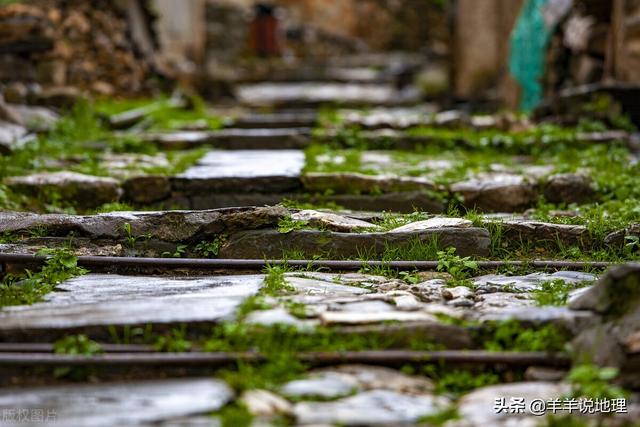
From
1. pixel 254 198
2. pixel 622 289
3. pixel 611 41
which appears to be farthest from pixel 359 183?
pixel 611 41

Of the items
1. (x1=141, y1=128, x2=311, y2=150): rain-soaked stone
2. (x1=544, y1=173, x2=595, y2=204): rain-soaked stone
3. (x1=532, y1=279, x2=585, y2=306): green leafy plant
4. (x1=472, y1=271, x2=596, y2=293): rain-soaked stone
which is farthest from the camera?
(x1=141, y1=128, x2=311, y2=150): rain-soaked stone

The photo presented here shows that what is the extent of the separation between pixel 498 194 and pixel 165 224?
2.07m

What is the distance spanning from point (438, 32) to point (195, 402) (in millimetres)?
21405

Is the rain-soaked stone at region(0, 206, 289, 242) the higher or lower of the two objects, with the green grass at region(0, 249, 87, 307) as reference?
higher

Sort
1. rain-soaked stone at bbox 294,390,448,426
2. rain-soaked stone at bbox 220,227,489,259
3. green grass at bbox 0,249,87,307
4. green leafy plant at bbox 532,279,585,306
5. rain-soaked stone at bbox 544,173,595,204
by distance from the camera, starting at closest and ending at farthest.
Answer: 1. rain-soaked stone at bbox 294,390,448,426
2. green leafy plant at bbox 532,279,585,306
3. green grass at bbox 0,249,87,307
4. rain-soaked stone at bbox 220,227,489,259
5. rain-soaked stone at bbox 544,173,595,204

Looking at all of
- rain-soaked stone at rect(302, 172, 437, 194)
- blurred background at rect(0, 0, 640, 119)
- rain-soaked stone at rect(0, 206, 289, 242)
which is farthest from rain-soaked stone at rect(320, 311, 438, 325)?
blurred background at rect(0, 0, 640, 119)

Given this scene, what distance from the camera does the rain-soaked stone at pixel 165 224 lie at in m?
3.89

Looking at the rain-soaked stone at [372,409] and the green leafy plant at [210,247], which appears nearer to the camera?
the rain-soaked stone at [372,409]

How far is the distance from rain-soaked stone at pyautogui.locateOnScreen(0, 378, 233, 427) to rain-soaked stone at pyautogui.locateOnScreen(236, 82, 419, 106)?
29.0 feet

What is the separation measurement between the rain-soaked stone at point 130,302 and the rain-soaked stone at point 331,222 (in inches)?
23.5

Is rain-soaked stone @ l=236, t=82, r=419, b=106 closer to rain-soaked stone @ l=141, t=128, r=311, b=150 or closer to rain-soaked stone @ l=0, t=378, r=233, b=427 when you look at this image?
rain-soaked stone @ l=141, t=128, r=311, b=150

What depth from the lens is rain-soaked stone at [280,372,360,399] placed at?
A: 7.86 feet

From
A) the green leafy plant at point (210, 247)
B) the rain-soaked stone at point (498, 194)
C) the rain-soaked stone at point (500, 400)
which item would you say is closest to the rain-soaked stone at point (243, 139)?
the rain-soaked stone at point (498, 194)

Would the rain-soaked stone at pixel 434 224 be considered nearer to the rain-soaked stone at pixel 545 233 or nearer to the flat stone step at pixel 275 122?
the rain-soaked stone at pixel 545 233
